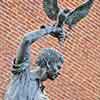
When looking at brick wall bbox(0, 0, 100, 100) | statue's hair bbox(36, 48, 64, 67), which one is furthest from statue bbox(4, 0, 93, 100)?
brick wall bbox(0, 0, 100, 100)

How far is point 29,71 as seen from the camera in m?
5.39

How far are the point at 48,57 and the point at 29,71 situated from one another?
0.72 ft

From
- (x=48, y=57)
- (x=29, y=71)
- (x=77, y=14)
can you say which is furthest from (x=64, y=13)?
(x=29, y=71)

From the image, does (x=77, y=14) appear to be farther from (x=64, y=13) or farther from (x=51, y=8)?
(x=51, y=8)

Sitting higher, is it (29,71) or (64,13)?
(64,13)

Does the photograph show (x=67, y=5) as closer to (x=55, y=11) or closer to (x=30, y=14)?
(x=30, y=14)

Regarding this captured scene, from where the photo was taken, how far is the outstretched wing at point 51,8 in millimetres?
5438

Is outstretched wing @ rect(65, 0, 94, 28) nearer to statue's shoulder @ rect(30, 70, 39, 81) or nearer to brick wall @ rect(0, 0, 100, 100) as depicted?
statue's shoulder @ rect(30, 70, 39, 81)

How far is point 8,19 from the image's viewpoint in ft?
33.4

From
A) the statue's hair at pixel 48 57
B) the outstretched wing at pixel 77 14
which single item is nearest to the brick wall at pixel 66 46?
the statue's hair at pixel 48 57

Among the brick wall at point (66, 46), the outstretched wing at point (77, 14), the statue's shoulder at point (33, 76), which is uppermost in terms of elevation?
the outstretched wing at point (77, 14)

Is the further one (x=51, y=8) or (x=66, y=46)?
(x=66, y=46)

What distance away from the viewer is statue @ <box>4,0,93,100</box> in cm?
523

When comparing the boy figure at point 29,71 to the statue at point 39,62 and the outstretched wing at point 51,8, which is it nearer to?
the statue at point 39,62
